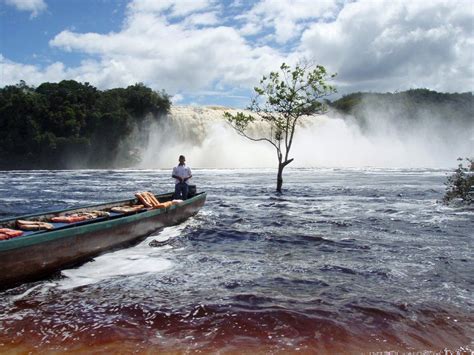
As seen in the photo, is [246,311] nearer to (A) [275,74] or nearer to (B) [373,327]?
(B) [373,327]

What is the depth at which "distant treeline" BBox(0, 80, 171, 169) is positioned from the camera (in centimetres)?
6050

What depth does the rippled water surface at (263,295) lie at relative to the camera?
5578 mm

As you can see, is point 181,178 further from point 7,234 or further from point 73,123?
point 73,123

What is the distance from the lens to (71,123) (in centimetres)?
6069

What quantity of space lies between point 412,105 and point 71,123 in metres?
77.2

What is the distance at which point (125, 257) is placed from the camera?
32.3 feet

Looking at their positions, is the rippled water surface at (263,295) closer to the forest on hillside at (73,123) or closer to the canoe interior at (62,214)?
the canoe interior at (62,214)

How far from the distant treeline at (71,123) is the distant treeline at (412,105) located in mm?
43816

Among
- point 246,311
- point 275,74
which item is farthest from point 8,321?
point 275,74

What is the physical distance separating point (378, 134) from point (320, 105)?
56262 millimetres

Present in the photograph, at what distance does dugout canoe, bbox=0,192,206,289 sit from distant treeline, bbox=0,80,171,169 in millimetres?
52641

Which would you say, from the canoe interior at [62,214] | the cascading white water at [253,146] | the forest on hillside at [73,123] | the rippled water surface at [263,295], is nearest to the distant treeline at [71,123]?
the forest on hillside at [73,123]

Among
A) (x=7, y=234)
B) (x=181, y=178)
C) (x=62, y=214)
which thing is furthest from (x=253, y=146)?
(x=7, y=234)

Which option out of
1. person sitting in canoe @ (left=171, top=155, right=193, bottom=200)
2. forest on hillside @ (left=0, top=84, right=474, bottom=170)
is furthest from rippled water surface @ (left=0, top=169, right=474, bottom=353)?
forest on hillside @ (left=0, top=84, right=474, bottom=170)
